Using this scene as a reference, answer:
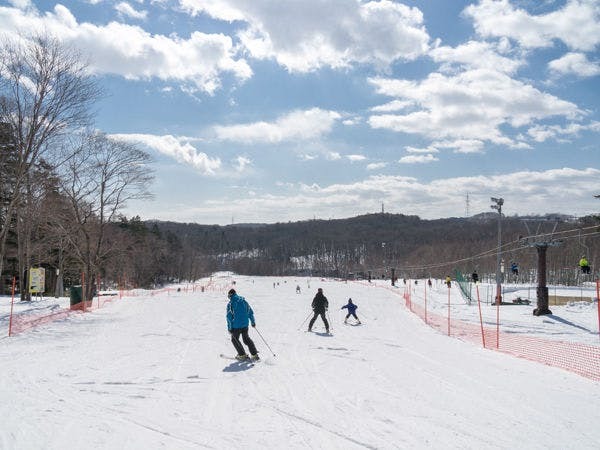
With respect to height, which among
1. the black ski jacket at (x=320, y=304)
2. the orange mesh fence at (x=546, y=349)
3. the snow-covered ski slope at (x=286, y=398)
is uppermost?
the black ski jacket at (x=320, y=304)

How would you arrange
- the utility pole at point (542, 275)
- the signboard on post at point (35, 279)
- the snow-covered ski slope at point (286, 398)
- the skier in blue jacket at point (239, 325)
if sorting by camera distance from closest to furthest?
the snow-covered ski slope at point (286, 398)
the skier in blue jacket at point (239, 325)
the utility pole at point (542, 275)
the signboard on post at point (35, 279)

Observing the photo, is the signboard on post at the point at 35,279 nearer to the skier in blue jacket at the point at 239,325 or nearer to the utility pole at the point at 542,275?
the skier in blue jacket at the point at 239,325

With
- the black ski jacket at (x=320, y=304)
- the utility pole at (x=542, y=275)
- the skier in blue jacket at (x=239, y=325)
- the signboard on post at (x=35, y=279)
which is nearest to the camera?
the skier in blue jacket at (x=239, y=325)

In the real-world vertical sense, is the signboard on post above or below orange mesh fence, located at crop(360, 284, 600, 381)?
above

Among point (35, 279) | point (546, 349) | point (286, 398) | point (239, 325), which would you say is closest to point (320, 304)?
point (239, 325)

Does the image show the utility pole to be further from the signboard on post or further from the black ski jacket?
the signboard on post

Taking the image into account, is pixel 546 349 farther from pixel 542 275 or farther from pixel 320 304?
pixel 542 275

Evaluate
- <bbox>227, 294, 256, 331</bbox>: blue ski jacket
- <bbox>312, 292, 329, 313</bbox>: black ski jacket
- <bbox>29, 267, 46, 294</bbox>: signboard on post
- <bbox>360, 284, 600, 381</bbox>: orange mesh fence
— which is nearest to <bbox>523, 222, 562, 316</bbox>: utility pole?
<bbox>360, 284, 600, 381</bbox>: orange mesh fence

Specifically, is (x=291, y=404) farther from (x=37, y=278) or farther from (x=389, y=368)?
(x=37, y=278)

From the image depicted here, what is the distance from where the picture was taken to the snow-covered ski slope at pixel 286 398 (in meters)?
6.54

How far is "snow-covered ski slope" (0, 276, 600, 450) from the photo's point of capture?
6539 mm

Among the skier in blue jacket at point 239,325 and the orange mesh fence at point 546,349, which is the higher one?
the skier in blue jacket at point 239,325

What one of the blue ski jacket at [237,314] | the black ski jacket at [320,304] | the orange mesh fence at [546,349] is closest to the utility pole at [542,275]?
the orange mesh fence at [546,349]

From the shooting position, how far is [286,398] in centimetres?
867
